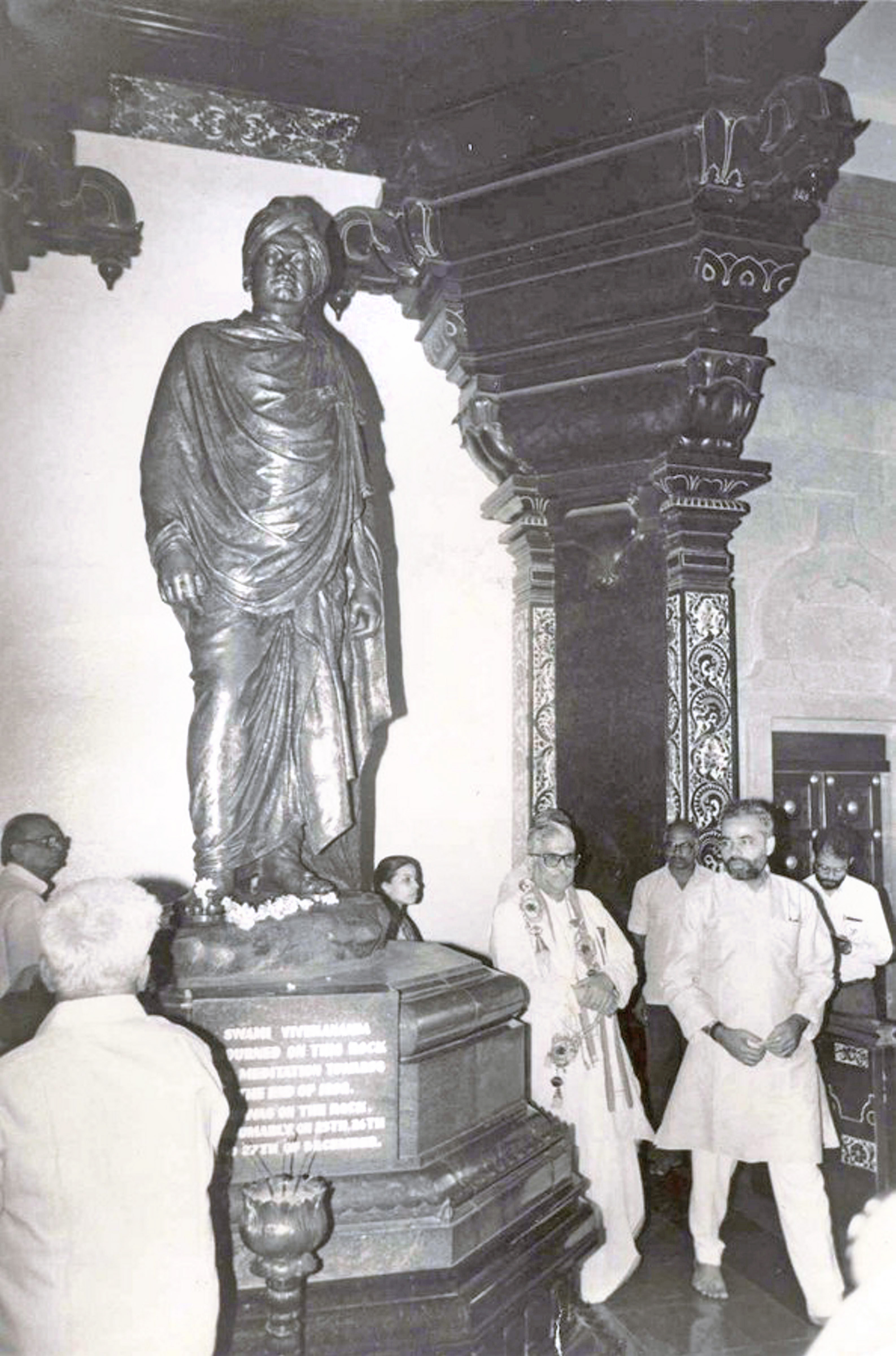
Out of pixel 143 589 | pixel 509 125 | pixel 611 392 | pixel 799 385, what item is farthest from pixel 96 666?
pixel 799 385

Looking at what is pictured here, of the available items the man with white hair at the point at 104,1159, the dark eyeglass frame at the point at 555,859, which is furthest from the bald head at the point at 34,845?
the man with white hair at the point at 104,1159

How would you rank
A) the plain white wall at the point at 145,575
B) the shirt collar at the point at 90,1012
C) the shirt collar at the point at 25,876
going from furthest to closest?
the plain white wall at the point at 145,575 → the shirt collar at the point at 25,876 → the shirt collar at the point at 90,1012

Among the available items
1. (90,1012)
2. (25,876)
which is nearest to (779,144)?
(25,876)

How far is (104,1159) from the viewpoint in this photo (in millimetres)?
1822

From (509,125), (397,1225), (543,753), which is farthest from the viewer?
(543,753)

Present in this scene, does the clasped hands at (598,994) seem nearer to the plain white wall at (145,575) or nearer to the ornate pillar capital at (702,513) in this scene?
the plain white wall at (145,575)

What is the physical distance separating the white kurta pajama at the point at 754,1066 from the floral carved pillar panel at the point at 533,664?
2.09 meters

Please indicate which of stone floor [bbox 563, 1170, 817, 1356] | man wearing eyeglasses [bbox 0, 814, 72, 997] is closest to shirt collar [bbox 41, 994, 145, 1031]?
man wearing eyeglasses [bbox 0, 814, 72, 997]

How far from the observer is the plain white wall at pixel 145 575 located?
5.59 m

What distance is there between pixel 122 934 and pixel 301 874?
1.84 m

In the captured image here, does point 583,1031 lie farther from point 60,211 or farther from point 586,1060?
point 60,211

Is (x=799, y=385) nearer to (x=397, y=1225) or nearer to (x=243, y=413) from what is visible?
(x=243, y=413)

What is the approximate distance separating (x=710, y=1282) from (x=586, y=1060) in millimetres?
876

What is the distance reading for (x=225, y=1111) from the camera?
2.05 meters
